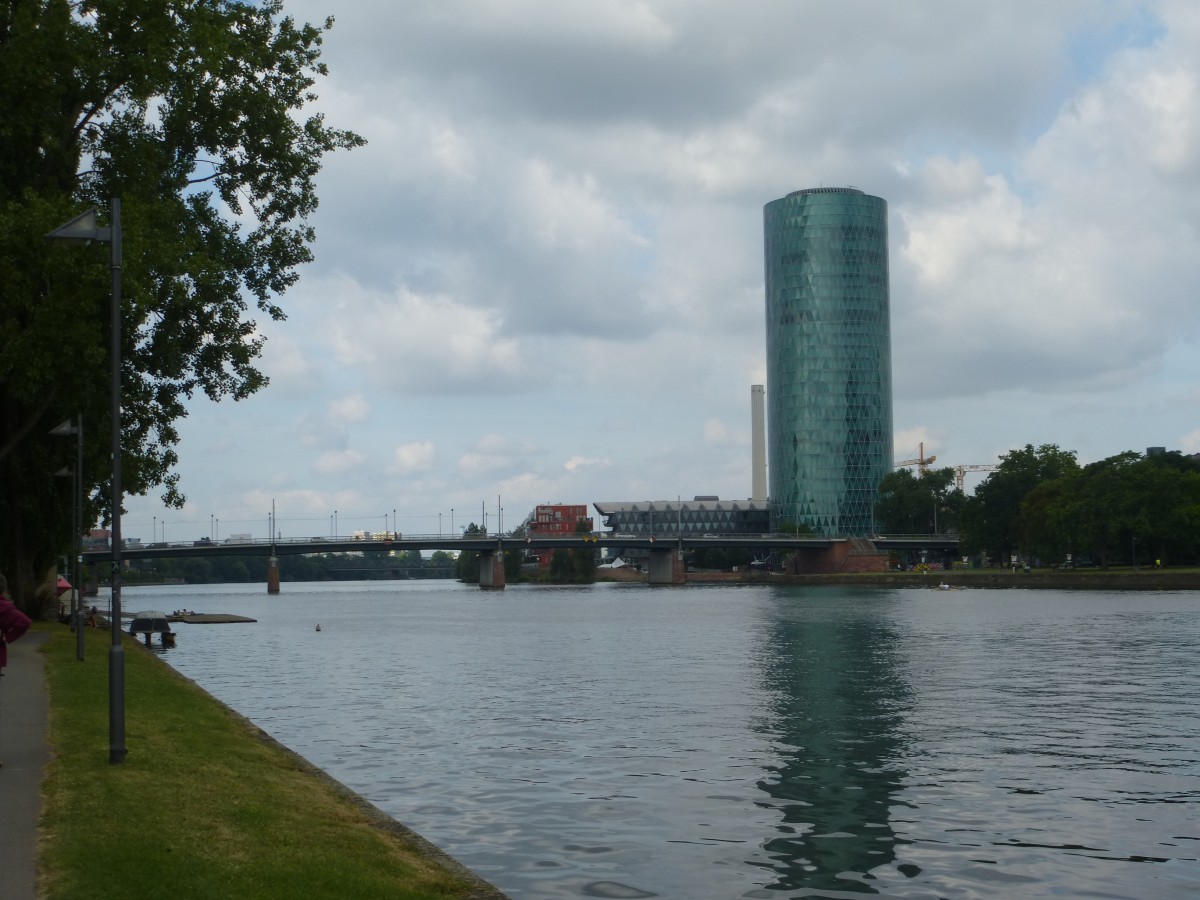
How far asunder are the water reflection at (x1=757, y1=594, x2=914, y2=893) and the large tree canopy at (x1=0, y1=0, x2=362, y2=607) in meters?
→ 20.0

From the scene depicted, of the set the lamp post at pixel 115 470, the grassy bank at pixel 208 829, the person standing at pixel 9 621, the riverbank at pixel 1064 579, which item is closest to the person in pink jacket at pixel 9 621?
the person standing at pixel 9 621

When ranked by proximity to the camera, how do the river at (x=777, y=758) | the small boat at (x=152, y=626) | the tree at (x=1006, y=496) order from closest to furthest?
the river at (x=777, y=758) < the small boat at (x=152, y=626) < the tree at (x=1006, y=496)

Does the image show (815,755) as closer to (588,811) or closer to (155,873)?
(588,811)

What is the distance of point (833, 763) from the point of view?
997 inches

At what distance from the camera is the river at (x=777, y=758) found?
667 inches

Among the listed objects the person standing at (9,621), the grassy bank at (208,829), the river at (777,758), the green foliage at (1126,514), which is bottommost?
the river at (777,758)

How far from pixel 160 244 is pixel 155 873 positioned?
26225mm

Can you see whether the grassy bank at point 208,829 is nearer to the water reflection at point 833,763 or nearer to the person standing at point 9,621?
the person standing at point 9,621

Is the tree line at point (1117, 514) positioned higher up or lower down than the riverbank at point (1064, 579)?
higher up

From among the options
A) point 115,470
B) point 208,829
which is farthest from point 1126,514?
point 208,829

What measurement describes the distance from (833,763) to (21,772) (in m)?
14.3

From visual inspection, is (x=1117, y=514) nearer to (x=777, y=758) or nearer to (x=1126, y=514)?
(x=1126, y=514)

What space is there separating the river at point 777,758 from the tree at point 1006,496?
12120 centimetres

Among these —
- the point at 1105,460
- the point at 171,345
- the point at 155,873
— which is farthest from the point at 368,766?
the point at 1105,460
